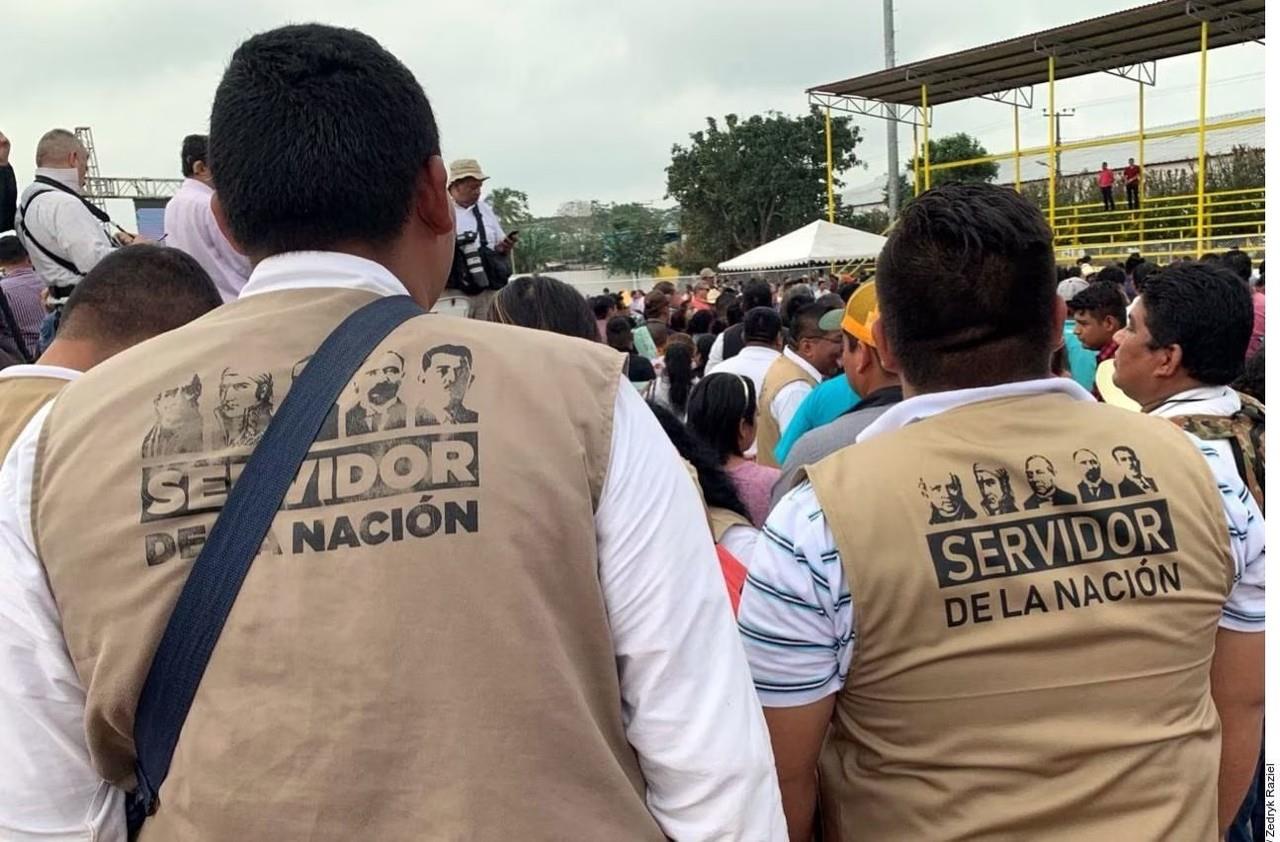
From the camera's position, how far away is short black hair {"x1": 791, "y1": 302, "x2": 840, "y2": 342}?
16.9ft

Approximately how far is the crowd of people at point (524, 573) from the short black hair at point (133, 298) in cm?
135

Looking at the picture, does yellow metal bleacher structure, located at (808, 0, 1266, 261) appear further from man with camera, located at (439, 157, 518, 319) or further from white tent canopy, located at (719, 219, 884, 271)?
man with camera, located at (439, 157, 518, 319)

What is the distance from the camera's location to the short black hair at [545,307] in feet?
9.89

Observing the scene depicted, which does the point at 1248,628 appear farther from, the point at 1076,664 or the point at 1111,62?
the point at 1111,62

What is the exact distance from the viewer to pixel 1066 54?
18.6 meters

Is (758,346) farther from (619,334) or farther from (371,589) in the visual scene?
(371,589)

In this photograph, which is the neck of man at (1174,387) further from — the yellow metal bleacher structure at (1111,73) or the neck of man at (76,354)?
the yellow metal bleacher structure at (1111,73)

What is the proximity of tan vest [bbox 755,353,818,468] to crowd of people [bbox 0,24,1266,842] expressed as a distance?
3.15 metres

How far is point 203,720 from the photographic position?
1.16 metres

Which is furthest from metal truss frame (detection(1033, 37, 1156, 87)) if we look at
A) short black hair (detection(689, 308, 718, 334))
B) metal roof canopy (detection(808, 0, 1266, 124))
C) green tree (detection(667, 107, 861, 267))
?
green tree (detection(667, 107, 861, 267))

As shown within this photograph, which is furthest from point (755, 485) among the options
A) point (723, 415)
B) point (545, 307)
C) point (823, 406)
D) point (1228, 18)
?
point (1228, 18)

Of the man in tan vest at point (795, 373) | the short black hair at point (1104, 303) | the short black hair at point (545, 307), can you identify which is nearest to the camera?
the short black hair at point (545, 307)

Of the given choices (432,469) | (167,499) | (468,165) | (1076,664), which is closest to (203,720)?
(167,499)

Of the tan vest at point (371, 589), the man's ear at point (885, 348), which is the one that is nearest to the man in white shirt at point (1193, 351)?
the man's ear at point (885, 348)
